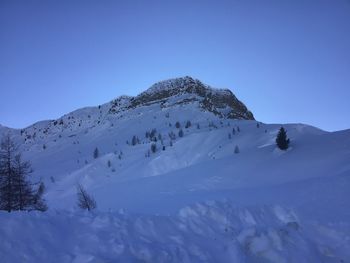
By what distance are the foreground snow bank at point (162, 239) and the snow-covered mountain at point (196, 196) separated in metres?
0.03

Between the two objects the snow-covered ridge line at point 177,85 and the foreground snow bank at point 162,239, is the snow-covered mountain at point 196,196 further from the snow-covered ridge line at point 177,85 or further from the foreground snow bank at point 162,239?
the snow-covered ridge line at point 177,85

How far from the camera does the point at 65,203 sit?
1232 inches

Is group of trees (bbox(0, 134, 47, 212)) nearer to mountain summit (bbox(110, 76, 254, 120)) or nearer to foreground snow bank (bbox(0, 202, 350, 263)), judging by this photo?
foreground snow bank (bbox(0, 202, 350, 263))

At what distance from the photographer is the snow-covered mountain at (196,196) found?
9500 mm

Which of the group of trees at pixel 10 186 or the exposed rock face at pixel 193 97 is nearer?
the group of trees at pixel 10 186

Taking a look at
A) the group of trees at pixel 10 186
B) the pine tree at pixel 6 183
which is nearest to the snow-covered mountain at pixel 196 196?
the group of trees at pixel 10 186

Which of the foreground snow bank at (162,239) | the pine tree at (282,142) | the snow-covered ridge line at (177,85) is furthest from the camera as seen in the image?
the snow-covered ridge line at (177,85)

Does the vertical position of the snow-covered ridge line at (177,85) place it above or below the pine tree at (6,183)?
above

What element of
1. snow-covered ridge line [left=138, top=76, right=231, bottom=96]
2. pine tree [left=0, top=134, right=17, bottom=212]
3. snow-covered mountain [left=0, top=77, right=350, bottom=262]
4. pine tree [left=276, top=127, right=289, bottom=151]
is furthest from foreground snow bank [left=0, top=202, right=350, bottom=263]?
snow-covered ridge line [left=138, top=76, right=231, bottom=96]

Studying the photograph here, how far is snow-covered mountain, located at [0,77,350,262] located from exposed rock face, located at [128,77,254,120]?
14.0 feet

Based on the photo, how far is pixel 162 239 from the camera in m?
10.2

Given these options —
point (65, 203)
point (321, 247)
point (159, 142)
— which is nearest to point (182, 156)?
point (159, 142)

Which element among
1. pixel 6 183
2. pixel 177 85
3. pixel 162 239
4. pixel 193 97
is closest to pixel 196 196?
pixel 6 183

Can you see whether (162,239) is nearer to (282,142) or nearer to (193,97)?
(282,142)
